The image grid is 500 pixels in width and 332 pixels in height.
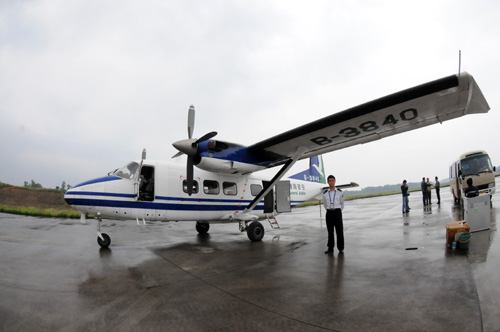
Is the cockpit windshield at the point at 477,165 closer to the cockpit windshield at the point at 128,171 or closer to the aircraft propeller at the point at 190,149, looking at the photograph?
the aircraft propeller at the point at 190,149

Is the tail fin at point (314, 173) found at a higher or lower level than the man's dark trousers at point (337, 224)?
higher

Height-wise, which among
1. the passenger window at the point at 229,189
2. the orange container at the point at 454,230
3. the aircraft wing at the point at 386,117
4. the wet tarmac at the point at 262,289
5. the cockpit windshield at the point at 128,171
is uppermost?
the aircraft wing at the point at 386,117

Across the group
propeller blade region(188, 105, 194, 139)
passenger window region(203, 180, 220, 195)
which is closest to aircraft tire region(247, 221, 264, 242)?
passenger window region(203, 180, 220, 195)

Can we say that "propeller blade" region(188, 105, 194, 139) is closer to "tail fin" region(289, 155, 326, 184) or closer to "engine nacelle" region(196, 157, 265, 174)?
"engine nacelle" region(196, 157, 265, 174)

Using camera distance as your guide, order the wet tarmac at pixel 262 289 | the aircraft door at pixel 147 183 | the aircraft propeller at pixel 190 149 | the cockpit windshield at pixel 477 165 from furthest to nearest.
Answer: the cockpit windshield at pixel 477 165, the aircraft door at pixel 147 183, the aircraft propeller at pixel 190 149, the wet tarmac at pixel 262 289

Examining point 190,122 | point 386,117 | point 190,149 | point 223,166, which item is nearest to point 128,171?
point 190,149

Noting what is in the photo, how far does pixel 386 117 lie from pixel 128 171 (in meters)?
7.43

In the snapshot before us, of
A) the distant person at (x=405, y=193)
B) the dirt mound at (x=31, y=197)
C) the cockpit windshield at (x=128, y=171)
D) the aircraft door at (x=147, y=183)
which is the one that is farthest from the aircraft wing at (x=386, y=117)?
the dirt mound at (x=31, y=197)

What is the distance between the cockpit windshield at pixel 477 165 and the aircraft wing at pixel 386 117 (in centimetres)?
927

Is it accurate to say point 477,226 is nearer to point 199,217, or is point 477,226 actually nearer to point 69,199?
point 199,217

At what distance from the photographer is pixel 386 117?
248 inches

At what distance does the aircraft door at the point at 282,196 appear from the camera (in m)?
10.5

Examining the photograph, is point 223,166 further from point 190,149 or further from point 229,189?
point 229,189

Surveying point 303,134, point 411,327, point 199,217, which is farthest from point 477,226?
point 199,217
